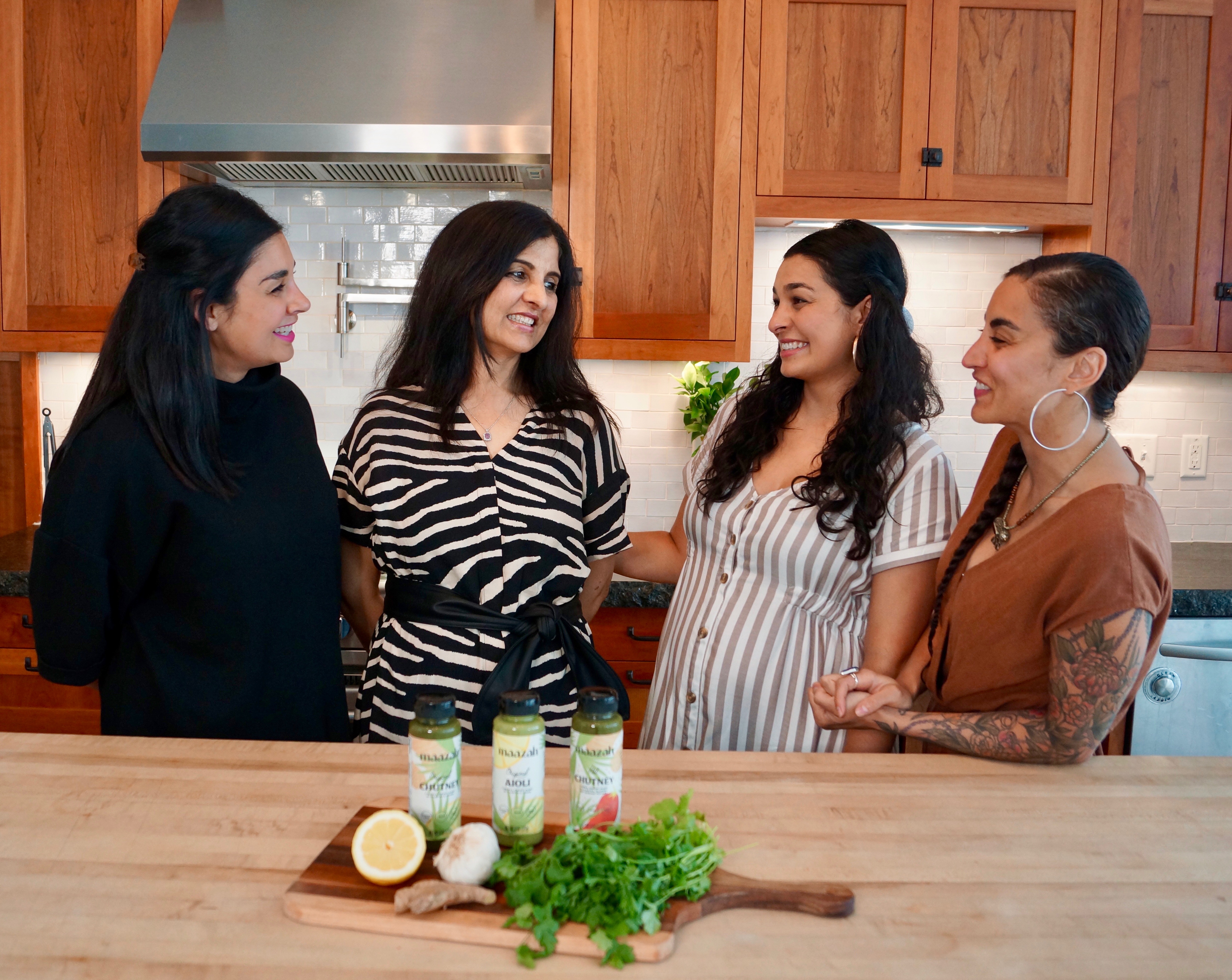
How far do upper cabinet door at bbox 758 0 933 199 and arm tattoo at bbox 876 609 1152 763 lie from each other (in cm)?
199

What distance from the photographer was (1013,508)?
5.26ft

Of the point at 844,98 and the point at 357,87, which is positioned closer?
the point at 357,87

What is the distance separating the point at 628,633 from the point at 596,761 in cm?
174

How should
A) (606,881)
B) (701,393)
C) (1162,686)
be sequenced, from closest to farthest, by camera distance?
(606,881) < (1162,686) < (701,393)

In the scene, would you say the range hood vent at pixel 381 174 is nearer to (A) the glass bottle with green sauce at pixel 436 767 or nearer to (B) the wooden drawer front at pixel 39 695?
(B) the wooden drawer front at pixel 39 695

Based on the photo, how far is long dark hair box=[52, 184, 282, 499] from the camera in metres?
1.56

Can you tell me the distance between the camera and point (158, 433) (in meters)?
1.55

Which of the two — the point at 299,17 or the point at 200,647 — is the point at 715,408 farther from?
the point at 200,647

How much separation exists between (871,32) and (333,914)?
289 cm

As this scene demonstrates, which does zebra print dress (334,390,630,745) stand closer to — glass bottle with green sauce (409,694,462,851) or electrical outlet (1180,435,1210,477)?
glass bottle with green sauce (409,694,462,851)

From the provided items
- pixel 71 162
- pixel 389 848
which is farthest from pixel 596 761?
pixel 71 162

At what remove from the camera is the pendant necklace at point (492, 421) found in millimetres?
1729

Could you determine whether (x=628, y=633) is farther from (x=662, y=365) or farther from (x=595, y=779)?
(x=595, y=779)

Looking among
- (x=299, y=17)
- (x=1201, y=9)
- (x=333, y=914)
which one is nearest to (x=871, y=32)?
(x=1201, y=9)
